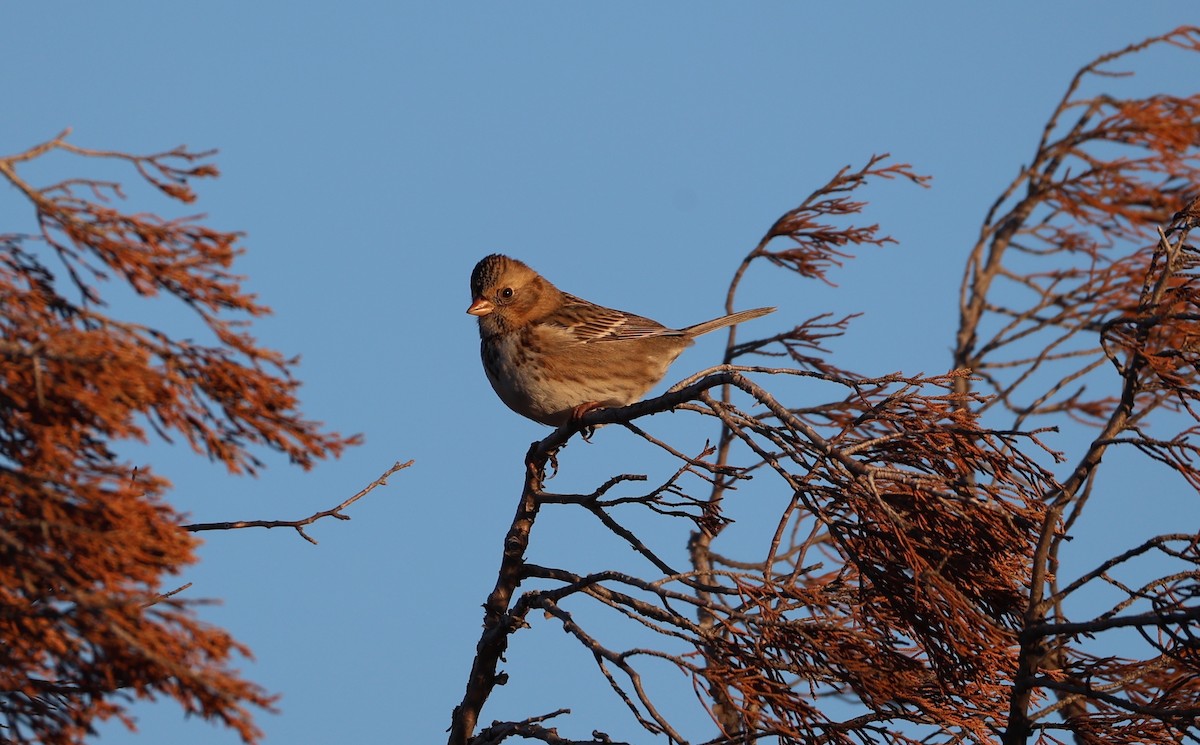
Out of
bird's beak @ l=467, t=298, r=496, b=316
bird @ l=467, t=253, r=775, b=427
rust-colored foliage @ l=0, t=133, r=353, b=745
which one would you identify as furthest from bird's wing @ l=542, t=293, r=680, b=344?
rust-colored foliage @ l=0, t=133, r=353, b=745

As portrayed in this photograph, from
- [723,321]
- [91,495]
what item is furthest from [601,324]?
[91,495]

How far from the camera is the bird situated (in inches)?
282

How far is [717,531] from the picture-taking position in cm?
511

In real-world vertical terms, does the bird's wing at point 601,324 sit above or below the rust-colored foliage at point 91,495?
above

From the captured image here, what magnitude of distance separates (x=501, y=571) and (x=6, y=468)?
2667 mm

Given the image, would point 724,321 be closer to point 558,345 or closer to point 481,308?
point 558,345

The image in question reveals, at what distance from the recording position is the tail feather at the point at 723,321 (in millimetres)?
7387

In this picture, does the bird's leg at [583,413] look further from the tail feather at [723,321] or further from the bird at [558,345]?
the tail feather at [723,321]

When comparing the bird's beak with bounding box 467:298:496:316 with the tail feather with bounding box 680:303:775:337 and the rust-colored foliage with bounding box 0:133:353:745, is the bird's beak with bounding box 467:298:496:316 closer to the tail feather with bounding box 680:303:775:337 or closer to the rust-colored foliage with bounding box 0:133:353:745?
the tail feather with bounding box 680:303:775:337

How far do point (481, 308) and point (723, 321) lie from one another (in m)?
1.42

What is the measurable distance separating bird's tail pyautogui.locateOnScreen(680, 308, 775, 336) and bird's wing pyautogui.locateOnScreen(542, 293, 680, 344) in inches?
4.5

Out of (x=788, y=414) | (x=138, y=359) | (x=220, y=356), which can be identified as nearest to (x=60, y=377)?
(x=138, y=359)

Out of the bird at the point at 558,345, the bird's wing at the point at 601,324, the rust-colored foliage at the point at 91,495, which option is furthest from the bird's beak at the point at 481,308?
the rust-colored foliage at the point at 91,495

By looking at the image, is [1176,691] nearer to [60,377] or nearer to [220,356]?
[220,356]
